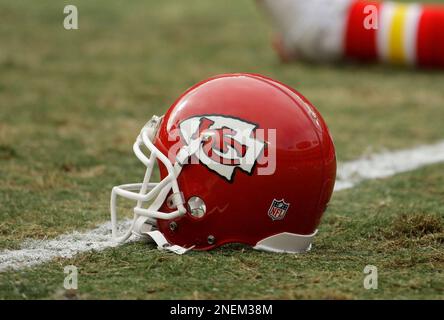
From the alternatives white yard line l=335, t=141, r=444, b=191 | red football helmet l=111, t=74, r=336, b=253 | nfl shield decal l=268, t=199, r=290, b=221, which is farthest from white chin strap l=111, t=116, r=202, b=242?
white yard line l=335, t=141, r=444, b=191

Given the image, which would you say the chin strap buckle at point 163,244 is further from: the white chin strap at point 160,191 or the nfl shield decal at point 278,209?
the nfl shield decal at point 278,209

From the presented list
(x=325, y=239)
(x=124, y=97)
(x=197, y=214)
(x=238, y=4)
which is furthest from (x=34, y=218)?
(x=238, y=4)

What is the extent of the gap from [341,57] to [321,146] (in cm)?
456

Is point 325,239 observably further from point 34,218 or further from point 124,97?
point 124,97

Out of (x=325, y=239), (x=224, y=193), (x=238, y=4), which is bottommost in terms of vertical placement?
(x=325, y=239)

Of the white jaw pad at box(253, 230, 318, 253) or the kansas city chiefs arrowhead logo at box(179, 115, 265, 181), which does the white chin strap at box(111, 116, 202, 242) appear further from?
the white jaw pad at box(253, 230, 318, 253)

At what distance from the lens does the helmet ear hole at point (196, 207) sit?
299 centimetres

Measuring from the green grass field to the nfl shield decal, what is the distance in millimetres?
144

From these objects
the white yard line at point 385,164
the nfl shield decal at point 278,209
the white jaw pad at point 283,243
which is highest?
the nfl shield decal at point 278,209

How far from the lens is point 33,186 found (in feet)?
13.3

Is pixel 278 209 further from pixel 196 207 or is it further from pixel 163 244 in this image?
pixel 163 244

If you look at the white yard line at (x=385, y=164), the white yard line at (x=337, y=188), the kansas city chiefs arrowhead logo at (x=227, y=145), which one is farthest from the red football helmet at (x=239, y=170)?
the white yard line at (x=385, y=164)

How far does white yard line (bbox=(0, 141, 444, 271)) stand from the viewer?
3.06m

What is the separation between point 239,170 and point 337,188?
58.1 inches
